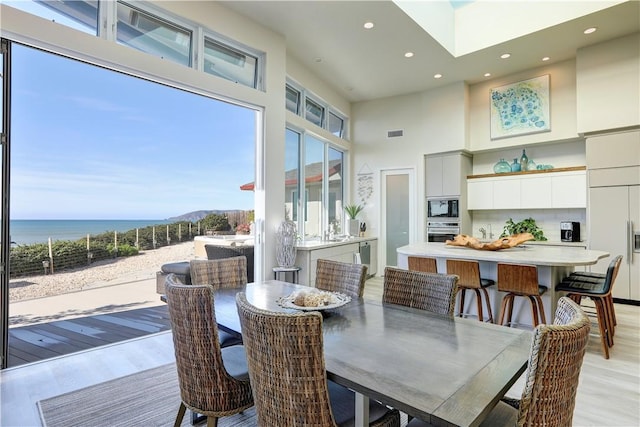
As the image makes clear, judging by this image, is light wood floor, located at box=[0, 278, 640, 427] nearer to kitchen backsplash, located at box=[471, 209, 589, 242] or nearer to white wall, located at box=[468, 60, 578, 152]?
kitchen backsplash, located at box=[471, 209, 589, 242]

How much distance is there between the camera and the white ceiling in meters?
4.05

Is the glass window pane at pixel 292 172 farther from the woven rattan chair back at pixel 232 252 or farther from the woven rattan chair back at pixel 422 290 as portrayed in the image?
the woven rattan chair back at pixel 422 290

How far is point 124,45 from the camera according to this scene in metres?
3.01

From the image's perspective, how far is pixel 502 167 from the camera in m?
6.12

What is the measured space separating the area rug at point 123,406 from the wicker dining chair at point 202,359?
1.89 ft

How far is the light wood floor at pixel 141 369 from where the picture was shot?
2154mm

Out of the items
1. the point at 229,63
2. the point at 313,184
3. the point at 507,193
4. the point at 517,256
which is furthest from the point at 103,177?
the point at 507,193

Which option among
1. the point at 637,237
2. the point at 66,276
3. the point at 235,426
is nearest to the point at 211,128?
the point at 66,276

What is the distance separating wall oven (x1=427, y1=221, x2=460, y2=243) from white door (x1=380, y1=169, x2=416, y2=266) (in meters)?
0.34

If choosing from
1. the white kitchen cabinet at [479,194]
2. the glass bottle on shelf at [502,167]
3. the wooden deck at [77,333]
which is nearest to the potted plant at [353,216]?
the white kitchen cabinet at [479,194]

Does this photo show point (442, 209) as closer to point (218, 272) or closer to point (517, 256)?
point (517, 256)

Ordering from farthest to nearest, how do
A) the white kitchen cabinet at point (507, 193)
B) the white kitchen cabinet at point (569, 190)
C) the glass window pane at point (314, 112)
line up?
1. the glass window pane at point (314, 112)
2. the white kitchen cabinet at point (507, 193)
3. the white kitchen cabinet at point (569, 190)

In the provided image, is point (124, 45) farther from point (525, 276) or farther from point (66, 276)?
point (525, 276)

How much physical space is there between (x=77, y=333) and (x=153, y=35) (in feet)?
10.6
